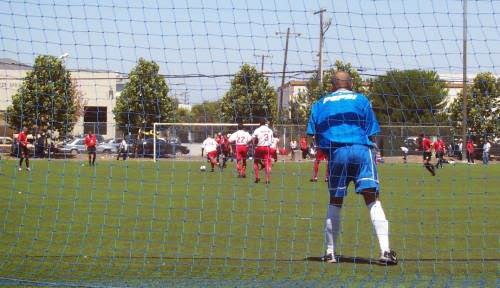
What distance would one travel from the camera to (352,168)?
7.93 m

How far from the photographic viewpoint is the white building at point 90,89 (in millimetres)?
9070

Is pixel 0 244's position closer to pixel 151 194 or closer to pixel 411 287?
pixel 411 287

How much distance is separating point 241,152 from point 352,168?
16.6m

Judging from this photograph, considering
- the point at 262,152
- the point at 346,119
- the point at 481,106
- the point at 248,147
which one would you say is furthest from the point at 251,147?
the point at 346,119

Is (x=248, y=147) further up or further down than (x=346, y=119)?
further down

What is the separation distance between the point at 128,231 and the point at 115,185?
33.4ft

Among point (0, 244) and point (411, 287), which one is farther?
point (0, 244)

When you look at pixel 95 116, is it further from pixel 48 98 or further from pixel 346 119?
pixel 346 119

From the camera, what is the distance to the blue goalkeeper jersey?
25.8 feet

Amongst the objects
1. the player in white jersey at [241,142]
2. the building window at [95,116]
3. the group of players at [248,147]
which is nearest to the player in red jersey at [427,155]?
the group of players at [248,147]

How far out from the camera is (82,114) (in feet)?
35.0

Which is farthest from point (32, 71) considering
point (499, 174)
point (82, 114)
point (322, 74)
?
point (499, 174)

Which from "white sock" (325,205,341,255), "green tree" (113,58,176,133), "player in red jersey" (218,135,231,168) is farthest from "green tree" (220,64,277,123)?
"player in red jersey" (218,135,231,168)

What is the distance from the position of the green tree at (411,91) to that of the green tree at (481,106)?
507 millimetres
